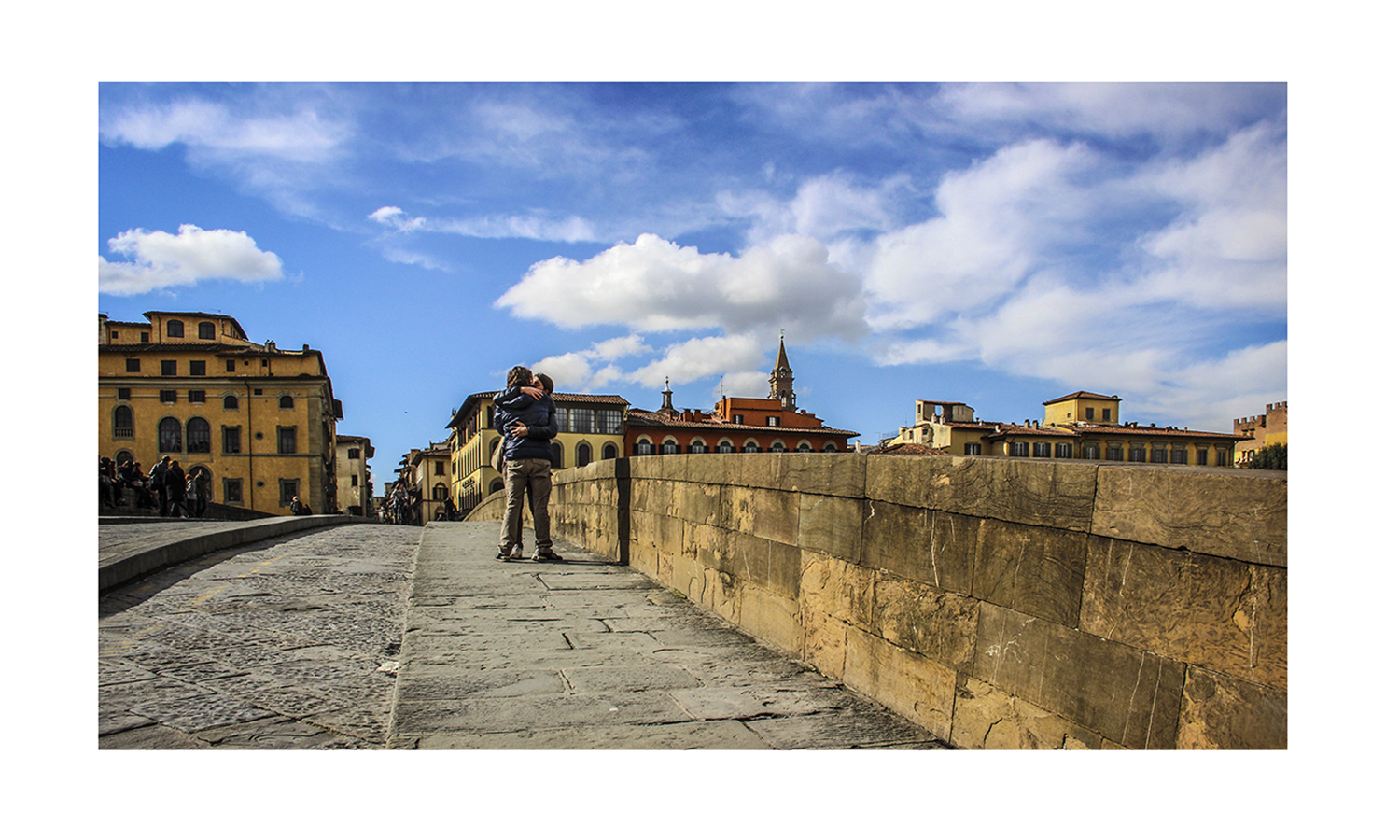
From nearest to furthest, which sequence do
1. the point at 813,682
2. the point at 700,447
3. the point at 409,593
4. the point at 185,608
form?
the point at 813,682 < the point at 185,608 < the point at 409,593 < the point at 700,447

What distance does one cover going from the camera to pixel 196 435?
45656 millimetres

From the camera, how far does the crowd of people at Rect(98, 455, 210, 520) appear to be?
1844 centimetres

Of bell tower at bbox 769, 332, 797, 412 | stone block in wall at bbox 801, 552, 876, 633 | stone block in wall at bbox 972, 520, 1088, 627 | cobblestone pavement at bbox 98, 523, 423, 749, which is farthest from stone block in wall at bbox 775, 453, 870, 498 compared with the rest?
bell tower at bbox 769, 332, 797, 412

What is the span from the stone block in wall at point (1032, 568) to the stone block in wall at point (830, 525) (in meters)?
0.78

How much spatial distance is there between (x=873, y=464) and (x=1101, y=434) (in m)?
56.9

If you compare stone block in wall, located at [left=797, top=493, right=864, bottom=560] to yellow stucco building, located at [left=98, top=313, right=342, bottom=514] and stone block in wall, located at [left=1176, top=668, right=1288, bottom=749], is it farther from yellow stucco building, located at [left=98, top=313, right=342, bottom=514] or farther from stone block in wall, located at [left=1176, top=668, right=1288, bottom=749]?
yellow stucco building, located at [left=98, top=313, right=342, bottom=514]

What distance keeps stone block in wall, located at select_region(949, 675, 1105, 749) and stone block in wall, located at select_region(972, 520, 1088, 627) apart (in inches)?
10.8

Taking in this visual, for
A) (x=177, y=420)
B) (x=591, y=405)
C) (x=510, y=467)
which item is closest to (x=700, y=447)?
(x=591, y=405)

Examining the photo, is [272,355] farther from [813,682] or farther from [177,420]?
[813,682]

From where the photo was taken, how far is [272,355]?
46.5 metres

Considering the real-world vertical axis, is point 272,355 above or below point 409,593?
above

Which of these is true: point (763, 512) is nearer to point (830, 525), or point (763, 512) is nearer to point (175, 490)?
point (830, 525)

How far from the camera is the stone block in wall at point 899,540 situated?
9.19 ft

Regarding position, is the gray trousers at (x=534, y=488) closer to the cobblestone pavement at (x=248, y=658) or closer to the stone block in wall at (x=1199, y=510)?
the cobblestone pavement at (x=248, y=658)
